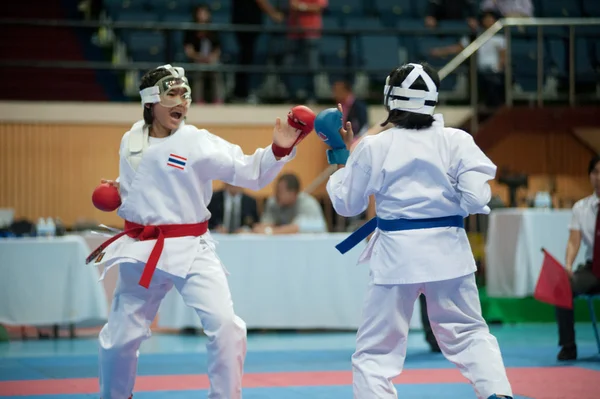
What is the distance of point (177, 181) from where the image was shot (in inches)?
171

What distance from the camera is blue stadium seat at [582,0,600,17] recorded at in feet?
45.9

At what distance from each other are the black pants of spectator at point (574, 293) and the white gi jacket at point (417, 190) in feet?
9.43

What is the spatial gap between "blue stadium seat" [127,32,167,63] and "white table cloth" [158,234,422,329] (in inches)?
212

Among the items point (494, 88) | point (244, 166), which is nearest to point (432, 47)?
point (494, 88)

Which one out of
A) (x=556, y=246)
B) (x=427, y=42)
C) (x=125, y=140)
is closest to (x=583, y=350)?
(x=556, y=246)

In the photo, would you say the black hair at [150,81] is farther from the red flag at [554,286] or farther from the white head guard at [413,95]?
the red flag at [554,286]

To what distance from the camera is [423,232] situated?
4.09m

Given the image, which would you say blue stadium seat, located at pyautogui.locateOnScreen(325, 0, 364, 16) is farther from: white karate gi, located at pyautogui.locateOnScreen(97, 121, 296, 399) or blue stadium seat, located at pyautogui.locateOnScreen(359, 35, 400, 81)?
white karate gi, located at pyautogui.locateOnScreen(97, 121, 296, 399)

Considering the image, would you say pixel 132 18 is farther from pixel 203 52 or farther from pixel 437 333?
pixel 437 333

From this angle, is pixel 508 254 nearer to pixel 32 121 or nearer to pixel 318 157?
pixel 318 157

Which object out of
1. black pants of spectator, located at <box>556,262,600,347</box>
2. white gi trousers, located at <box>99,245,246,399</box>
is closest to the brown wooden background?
black pants of spectator, located at <box>556,262,600,347</box>

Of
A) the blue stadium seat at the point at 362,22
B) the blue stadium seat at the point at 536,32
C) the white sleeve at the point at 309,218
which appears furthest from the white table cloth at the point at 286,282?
the blue stadium seat at the point at 362,22

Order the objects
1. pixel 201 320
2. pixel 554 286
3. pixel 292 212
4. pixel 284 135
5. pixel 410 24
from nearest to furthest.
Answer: pixel 201 320 → pixel 284 135 → pixel 554 286 → pixel 292 212 → pixel 410 24

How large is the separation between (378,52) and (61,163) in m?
4.57
